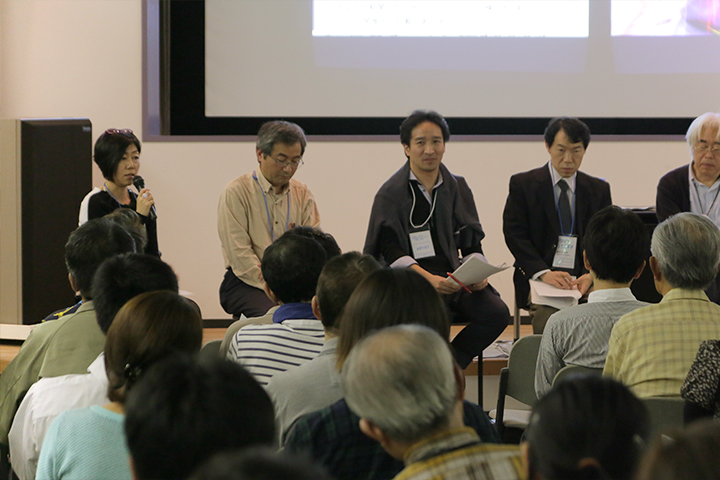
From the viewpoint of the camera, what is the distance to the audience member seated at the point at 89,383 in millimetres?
1423

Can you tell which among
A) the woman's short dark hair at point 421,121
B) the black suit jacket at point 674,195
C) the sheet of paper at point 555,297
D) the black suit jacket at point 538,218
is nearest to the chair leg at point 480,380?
the sheet of paper at point 555,297

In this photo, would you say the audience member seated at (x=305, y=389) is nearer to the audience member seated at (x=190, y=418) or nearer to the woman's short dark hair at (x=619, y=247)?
the audience member seated at (x=190, y=418)

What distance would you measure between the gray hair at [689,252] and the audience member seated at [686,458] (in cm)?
132

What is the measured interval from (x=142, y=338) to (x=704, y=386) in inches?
41.2

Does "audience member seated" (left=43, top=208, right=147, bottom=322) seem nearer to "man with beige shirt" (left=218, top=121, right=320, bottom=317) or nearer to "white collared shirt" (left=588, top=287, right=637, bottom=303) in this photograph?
"man with beige shirt" (left=218, top=121, right=320, bottom=317)

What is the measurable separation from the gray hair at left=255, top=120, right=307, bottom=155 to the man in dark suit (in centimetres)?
110

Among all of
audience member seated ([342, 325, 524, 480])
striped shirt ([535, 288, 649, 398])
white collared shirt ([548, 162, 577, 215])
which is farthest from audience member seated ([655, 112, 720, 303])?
audience member seated ([342, 325, 524, 480])

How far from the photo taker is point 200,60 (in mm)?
4918

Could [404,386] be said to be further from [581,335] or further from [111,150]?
[111,150]

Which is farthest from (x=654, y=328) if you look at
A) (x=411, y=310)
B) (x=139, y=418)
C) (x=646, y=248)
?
(x=139, y=418)

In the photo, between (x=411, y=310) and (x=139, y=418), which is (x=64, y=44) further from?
(x=139, y=418)

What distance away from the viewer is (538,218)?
3.37 m

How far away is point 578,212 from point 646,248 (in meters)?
1.28

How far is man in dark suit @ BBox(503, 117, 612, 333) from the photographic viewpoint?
330 centimetres
